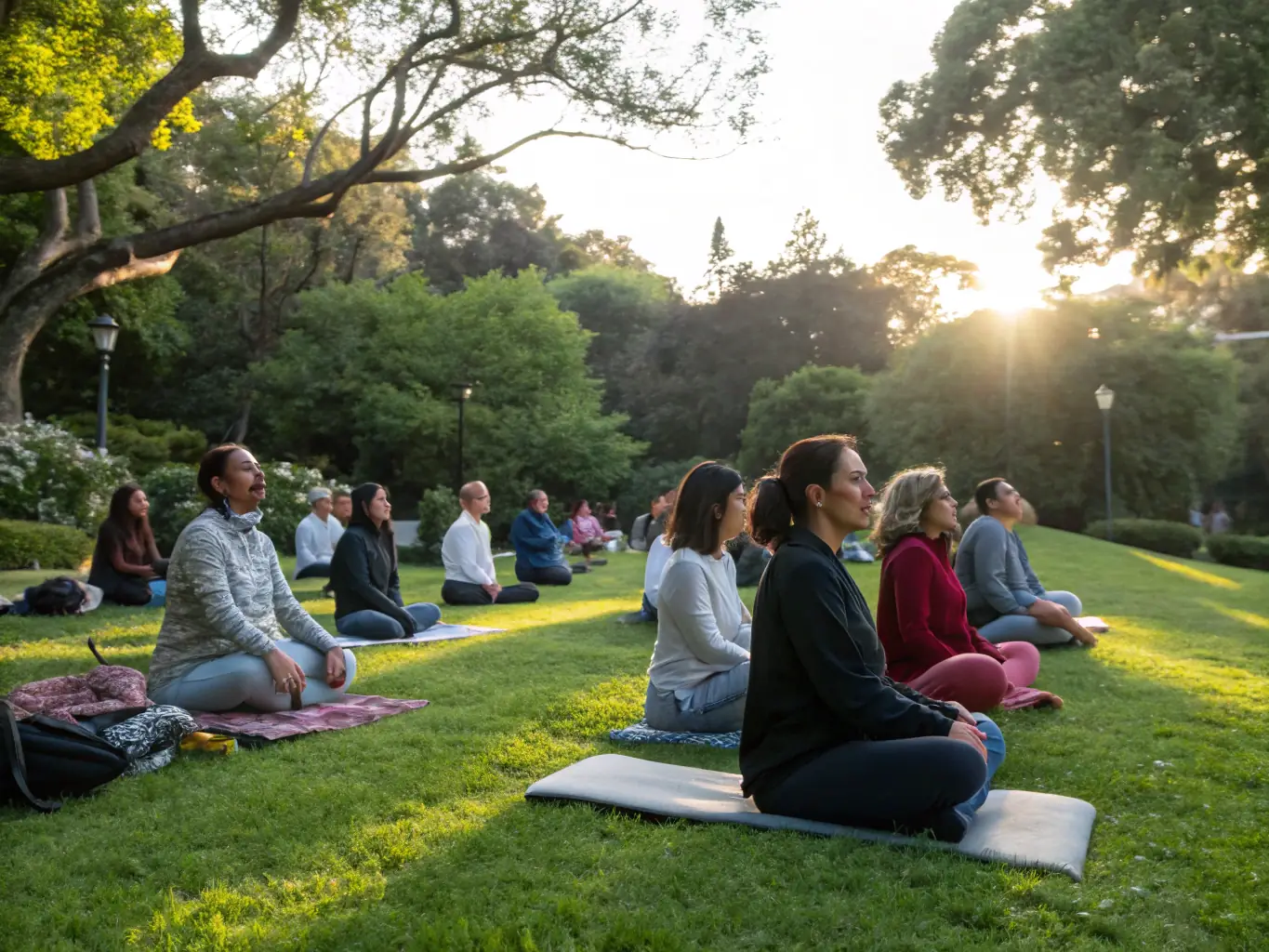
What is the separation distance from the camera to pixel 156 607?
477 inches

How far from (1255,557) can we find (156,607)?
2499 centimetres

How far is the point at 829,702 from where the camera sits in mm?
3912

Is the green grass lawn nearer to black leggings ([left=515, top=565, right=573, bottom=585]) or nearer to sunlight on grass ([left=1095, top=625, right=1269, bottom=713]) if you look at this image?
sunlight on grass ([left=1095, top=625, right=1269, bottom=713])

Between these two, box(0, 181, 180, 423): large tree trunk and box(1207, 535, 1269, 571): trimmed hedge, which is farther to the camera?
box(1207, 535, 1269, 571): trimmed hedge

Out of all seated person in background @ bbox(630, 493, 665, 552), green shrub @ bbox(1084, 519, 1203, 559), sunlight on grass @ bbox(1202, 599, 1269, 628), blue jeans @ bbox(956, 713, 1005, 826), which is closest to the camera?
blue jeans @ bbox(956, 713, 1005, 826)

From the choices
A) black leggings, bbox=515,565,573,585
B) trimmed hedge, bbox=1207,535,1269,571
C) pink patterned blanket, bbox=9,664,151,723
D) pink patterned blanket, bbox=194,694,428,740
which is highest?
pink patterned blanket, bbox=9,664,151,723

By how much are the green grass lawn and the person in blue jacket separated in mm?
9166

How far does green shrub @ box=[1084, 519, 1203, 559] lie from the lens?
27.0m

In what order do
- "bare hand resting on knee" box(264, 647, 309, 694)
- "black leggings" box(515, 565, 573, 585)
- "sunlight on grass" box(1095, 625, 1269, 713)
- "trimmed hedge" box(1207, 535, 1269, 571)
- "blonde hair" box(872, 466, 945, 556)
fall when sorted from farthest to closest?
"trimmed hedge" box(1207, 535, 1269, 571) < "black leggings" box(515, 565, 573, 585) < "sunlight on grass" box(1095, 625, 1269, 713) < "blonde hair" box(872, 466, 945, 556) < "bare hand resting on knee" box(264, 647, 309, 694)

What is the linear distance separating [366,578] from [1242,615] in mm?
10156

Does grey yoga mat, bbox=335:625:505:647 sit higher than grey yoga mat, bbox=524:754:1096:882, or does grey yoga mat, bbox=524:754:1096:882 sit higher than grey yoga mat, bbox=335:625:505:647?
grey yoga mat, bbox=524:754:1096:882

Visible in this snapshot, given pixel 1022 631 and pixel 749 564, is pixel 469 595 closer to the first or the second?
pixel 749 564

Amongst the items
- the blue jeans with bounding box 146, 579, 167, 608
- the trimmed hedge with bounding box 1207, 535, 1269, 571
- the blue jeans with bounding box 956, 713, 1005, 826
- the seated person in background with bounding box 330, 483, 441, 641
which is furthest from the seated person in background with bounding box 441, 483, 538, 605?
the trimmed hedge with bounding box 1207, 535, 1269, 571

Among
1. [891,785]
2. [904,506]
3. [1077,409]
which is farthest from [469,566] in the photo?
[1077,409]
